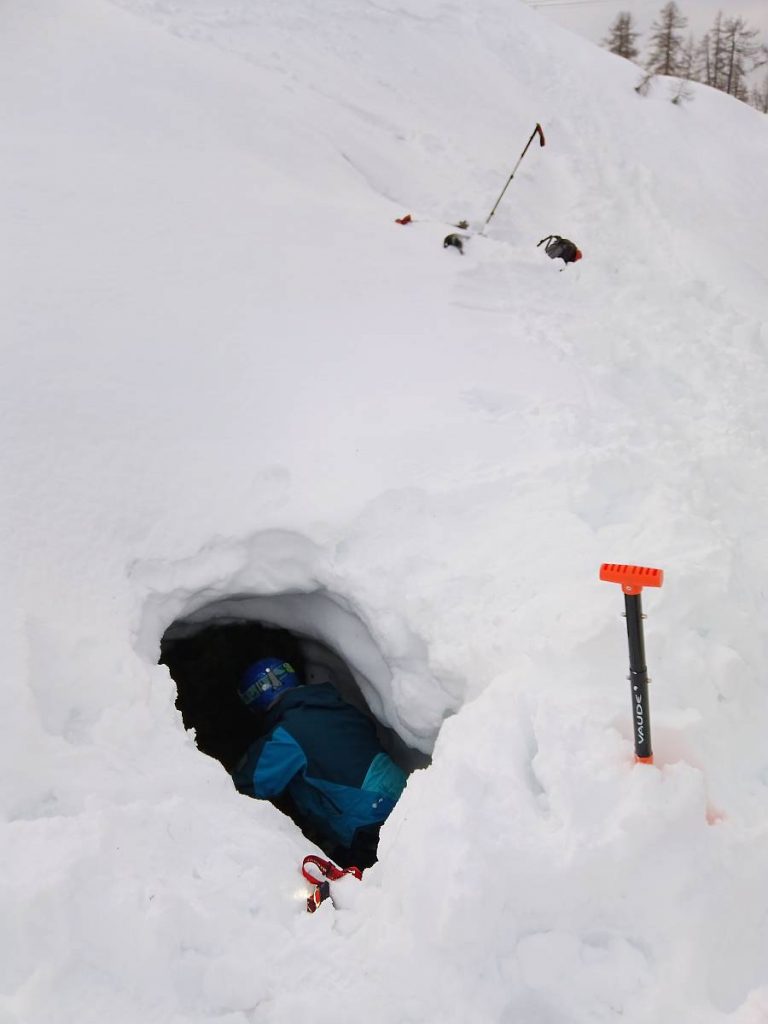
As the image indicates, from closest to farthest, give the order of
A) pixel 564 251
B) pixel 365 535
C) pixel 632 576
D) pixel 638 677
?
pixel 632 576, pixel 638 677, pixel 365 535, pixel 564 251

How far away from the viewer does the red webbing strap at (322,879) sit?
2.52 meters

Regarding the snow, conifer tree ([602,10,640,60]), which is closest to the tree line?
conifer tree ([602,10,640,60])

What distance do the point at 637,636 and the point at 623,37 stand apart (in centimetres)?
2164

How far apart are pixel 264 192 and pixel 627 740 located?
4673 mm

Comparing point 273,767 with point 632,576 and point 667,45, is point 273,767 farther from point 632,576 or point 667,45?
point 667,45

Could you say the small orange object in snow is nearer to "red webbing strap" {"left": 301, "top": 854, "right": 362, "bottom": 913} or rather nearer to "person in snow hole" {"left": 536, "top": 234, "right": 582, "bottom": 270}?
"red webbing strap" {"left": 301, "top": 854, "right": 362, "bottom": 913}

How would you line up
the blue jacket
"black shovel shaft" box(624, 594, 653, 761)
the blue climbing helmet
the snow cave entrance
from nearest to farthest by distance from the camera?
1. "black shovel shaft" box(624, 594, 653, 761)
2. the blue jacket
3. the blue climbing helmet
4. the snow cave entrance

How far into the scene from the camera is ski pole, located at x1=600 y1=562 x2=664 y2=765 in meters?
2.18

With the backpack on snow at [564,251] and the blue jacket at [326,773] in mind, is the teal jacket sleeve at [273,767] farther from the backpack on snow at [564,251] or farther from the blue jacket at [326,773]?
the backpack on snow at [564,251]

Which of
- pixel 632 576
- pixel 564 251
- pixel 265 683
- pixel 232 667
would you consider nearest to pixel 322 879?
pixel 632 576

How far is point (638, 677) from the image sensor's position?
2.31 metres

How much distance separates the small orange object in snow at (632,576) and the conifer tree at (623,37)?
68.8ft

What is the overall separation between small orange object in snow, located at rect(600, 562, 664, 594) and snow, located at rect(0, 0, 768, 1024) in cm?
62

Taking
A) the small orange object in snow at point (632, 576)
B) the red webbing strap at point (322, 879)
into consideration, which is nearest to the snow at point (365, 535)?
the red webbing strap at point (322, 879)
